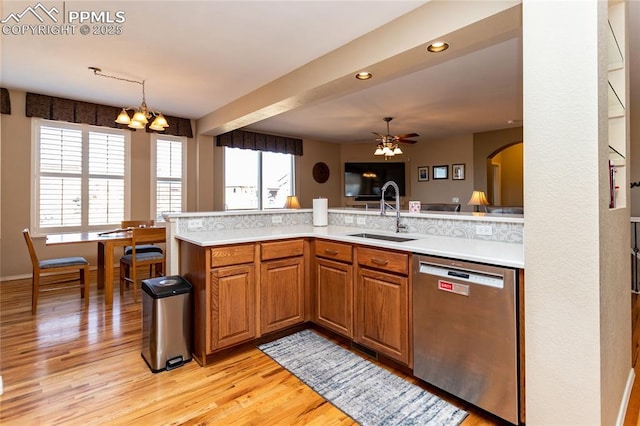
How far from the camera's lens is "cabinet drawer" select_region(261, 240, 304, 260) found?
2.53 meters

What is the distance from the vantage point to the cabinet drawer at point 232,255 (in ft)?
7.43

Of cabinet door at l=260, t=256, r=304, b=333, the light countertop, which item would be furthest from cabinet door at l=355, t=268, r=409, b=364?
cabinet door at l=260, t=256, r=304, b=333

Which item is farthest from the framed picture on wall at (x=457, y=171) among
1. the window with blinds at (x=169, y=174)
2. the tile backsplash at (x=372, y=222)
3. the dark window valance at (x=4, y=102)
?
the dark window valance at (x=4, y=102)

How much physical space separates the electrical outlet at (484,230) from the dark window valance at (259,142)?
5.00 meters

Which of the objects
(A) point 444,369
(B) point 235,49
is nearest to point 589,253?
(A) point 444,369

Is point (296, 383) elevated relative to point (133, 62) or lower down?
lower down

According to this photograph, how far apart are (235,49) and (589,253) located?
307cm

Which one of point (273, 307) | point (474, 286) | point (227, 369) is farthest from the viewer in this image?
point (273, 307)

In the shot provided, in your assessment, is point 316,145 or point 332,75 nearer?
point 332,75

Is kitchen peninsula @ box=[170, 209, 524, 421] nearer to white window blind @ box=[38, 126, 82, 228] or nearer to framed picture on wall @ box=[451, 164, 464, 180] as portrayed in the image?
white window blind @ box=[38, 126, 82, 228]

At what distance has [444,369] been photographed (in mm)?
1867

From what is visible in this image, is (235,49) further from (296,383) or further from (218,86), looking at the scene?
(296,383)

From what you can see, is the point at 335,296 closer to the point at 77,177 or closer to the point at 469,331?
the point at 469,331

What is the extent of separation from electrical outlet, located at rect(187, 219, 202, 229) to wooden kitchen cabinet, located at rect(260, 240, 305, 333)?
74cm
